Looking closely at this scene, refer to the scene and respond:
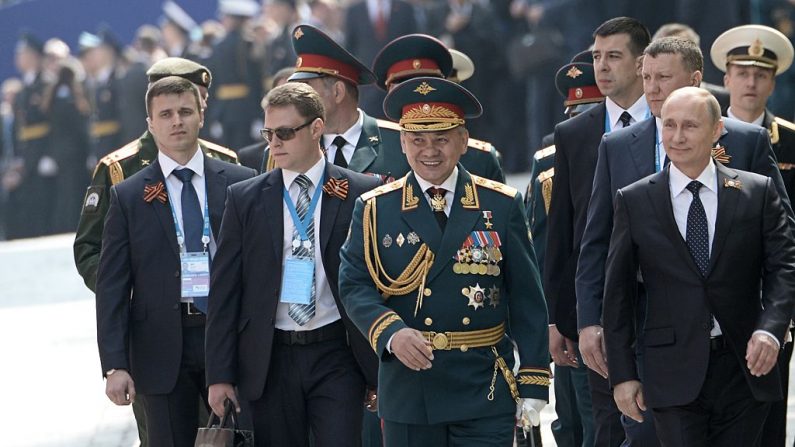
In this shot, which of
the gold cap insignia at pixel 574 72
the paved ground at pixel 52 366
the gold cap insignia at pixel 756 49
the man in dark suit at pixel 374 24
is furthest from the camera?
the man in dark suit at pixel 374 24

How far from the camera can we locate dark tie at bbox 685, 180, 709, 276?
6.67 meters

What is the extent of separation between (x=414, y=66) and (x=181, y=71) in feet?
4.11

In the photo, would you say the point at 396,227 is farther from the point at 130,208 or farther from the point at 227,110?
the point at 227,110

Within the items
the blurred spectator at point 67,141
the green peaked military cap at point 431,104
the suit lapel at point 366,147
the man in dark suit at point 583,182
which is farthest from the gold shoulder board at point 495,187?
the blurred spectator at point 67,141

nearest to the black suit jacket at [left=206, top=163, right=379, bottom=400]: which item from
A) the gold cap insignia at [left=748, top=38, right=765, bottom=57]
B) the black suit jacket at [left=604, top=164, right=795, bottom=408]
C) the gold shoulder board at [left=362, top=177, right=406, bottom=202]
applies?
the gold shoulder board at [left=362, top=177, right=406, bottom=202]

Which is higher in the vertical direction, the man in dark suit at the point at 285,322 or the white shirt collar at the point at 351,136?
the white shirt collar at the point at 351,136

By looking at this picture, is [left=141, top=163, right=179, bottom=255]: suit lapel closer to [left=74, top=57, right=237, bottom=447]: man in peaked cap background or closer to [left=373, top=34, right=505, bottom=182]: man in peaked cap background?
[left=74, top=57, right=237, bottom=447]: man in peaked cap background

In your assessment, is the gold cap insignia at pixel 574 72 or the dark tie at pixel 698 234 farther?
the gold cap insignia at pixel 574 72

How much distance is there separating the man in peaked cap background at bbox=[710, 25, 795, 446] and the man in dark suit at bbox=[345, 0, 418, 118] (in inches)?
426

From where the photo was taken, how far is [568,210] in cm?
806

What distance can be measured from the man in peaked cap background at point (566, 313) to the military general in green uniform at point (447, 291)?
52.3 inches

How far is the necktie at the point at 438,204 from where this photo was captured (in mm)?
6867

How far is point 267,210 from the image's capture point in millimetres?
7270

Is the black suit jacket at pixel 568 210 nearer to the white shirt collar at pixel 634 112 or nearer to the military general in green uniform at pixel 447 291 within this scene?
the white shirt collar at pixel 634 112
